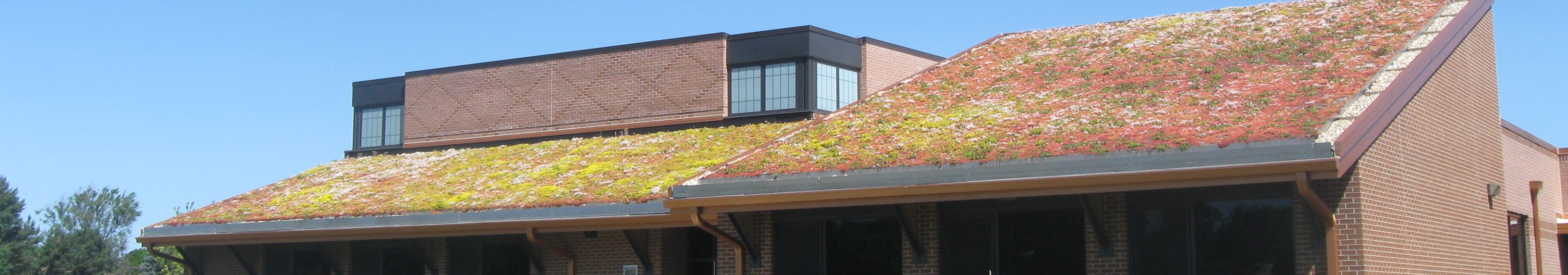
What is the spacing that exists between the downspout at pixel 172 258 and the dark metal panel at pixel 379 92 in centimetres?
629

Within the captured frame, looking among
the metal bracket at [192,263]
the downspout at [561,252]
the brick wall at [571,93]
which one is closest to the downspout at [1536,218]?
the brick wall at [571,93]

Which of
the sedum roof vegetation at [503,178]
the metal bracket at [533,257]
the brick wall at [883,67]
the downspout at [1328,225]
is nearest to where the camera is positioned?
the downspout at [1328,225]

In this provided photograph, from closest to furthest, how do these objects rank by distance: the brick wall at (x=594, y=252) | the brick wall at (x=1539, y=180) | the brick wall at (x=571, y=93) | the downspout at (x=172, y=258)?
1. the brick wall at (x=1539, y=180)
2. the brick wall at (x=594, y=252)
3. the downspout at (x=172, y=258)
4. the brick wall at (x=571, y=93)

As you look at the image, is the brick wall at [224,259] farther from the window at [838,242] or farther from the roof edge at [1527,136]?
the roof edge at [1527,136]

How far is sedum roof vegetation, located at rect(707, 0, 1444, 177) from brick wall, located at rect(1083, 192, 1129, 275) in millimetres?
845

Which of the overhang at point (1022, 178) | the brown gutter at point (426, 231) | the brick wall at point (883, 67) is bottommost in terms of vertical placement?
the brown gutter at point (426, 231)

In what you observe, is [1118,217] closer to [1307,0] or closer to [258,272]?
[1307,0]

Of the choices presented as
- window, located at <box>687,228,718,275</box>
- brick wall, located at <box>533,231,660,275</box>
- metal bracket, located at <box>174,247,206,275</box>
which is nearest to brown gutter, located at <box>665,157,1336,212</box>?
brick wall, located at <box>533,231,660,275</box>

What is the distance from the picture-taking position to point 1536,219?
67.7ft

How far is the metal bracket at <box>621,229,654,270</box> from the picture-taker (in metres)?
20.2

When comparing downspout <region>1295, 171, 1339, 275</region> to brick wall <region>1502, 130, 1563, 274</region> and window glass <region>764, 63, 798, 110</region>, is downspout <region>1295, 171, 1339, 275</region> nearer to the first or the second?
brick wall <region>1502, 130, 1563, 274</region>

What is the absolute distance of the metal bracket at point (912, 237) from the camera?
55.9 feet

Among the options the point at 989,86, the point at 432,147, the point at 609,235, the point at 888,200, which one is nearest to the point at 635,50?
the point at 432,147

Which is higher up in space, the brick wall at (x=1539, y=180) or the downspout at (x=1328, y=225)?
the brick wall at (x=1539, y=180)
